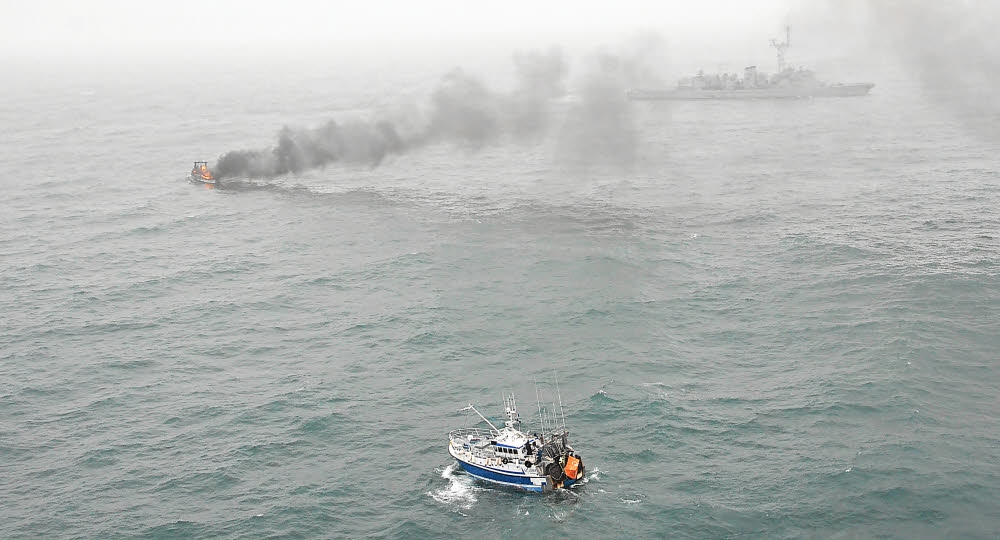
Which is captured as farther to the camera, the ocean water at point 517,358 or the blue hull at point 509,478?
the blue hull at point 509,478

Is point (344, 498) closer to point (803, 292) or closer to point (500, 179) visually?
point (803, 292)

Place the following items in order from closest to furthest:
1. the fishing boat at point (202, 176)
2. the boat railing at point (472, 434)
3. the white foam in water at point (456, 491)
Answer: the white foam in water at point (456, 491) < the boat railing at point (472, 434) < the fishing boat at point (202, 176)

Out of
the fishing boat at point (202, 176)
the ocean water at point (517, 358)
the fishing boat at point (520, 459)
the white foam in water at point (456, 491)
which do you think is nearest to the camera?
the ocean water at point (517, 358)

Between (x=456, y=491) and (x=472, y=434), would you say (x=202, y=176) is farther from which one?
(x=456, y=491)

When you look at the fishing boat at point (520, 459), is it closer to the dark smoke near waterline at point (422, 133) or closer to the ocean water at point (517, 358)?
the ocean water at point (517, 358)

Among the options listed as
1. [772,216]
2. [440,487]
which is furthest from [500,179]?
[440,487]

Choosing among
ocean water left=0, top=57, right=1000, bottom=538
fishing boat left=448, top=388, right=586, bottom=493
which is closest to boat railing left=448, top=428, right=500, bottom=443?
fishing boat left=448, top=388, right=586, bottom=493

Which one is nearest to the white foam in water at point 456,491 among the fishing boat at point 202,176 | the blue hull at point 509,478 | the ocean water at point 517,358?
the ocean water at point 517,358

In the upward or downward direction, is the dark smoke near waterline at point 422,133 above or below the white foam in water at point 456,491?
above
